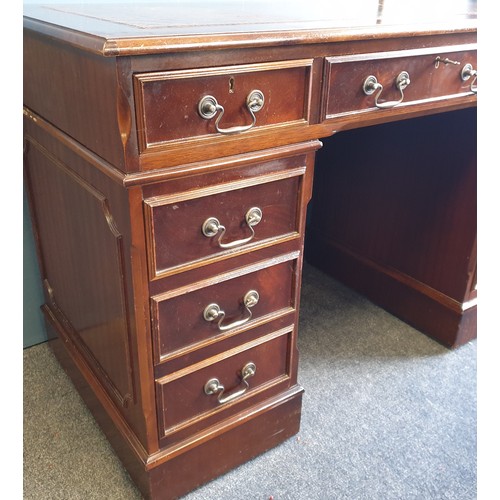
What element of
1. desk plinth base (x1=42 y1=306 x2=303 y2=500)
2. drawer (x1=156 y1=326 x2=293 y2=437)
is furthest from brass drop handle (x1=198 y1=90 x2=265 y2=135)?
desk plinth base (x1=42 y1=306 x2=303 y2=500)

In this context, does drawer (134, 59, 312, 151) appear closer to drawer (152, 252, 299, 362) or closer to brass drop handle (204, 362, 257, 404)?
A: drawer (152, 252, 299, 362)

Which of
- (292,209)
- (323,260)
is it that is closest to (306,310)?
(323,260)

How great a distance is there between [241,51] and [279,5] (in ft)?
1.76

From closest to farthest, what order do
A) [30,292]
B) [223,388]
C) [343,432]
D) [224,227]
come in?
[224,227] → [223,388] → [343,432] → [30,292]

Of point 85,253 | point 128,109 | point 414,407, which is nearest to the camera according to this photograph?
point 128,109

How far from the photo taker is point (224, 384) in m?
1.02

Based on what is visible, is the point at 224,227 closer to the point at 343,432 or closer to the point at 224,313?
the point at 224,313

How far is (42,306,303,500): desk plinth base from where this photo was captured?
3.31 ft

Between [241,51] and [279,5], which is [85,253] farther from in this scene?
[279,5]

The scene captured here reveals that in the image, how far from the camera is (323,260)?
1875 millimetres

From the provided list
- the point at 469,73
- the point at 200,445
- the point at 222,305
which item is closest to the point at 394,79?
the point at 469,73

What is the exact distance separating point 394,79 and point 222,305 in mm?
518

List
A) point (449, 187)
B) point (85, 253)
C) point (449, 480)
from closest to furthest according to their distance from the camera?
point (85, 253) → point (449, 480) → point (449, 187)

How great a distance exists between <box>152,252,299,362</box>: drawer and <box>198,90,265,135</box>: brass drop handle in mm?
252
